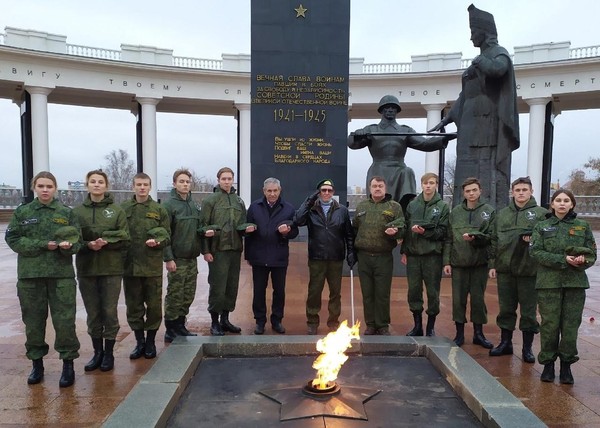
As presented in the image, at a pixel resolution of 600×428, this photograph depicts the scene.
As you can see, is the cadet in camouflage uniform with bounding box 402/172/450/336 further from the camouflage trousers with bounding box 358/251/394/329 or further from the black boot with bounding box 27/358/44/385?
the black boot with bounding box 27/358/44/385

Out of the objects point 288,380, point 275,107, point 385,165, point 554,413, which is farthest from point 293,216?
point 275,107

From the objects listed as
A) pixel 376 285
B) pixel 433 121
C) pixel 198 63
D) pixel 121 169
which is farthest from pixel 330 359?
pixel 121 169

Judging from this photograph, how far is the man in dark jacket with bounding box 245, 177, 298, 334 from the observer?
511cm

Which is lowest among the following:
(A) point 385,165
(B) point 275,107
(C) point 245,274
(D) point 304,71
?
(C) point 245,274

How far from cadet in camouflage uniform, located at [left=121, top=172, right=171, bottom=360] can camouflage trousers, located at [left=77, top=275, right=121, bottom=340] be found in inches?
10.2

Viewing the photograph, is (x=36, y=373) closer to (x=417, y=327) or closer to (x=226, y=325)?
(x=226, y=325)

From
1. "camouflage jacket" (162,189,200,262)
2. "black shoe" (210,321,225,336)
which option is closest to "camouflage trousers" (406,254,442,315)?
"black shoe" (210,321,225,336)

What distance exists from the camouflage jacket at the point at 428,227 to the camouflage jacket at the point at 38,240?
3.26m

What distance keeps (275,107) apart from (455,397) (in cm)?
787

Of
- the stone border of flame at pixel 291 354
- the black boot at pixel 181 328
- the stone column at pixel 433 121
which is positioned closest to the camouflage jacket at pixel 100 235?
the stone border of flame at pixel 291 354

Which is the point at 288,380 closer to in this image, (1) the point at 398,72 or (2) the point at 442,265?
(2) the point at 442,265

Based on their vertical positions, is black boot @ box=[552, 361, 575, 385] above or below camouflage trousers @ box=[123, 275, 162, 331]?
below

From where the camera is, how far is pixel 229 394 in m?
3.37

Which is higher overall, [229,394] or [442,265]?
[442,265]
